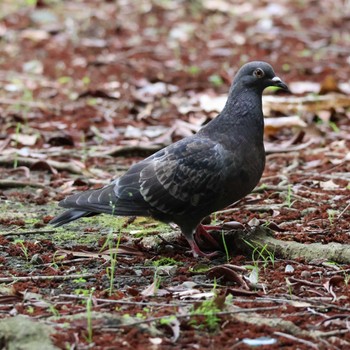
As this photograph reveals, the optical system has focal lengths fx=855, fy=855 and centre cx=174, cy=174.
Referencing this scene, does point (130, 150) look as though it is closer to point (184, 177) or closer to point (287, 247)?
point (184, 177)

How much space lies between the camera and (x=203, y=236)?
514 cm

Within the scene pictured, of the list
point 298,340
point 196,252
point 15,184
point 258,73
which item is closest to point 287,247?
point 196,252

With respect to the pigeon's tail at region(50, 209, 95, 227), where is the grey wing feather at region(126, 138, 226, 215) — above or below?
above

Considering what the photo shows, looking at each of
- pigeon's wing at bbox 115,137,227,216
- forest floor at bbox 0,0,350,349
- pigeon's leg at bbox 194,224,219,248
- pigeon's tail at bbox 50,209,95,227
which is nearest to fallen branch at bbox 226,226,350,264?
forest floor at bbox 0,0,350,349

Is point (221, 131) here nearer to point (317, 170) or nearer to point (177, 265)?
point (177, 265)

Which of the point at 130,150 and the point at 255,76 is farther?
the point at 130,150

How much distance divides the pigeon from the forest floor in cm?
19

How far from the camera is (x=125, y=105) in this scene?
9.58 metres

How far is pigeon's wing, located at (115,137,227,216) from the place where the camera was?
4980 mm

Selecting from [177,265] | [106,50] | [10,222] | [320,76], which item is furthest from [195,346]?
[106,50]

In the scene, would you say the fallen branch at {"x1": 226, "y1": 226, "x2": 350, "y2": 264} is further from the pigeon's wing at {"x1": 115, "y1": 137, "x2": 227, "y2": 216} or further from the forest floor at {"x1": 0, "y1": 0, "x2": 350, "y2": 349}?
the pigeon's wing at {"x1": 115, "y1": 137, "x2": 227, "y2": 216}

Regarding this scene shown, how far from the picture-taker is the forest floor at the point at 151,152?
3670 mm

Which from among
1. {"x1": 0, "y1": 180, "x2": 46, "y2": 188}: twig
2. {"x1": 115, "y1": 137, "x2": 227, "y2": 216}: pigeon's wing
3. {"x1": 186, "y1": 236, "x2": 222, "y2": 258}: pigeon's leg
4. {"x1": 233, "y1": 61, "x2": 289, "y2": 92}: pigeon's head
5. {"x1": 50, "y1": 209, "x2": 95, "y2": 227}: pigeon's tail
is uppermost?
A: {"x1": 233, "y1": 61, "x2": 289, "y2": 92}: pigeon's head

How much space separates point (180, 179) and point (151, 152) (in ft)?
8.47
